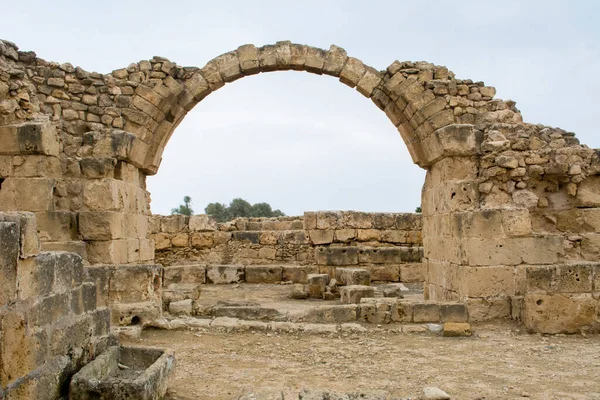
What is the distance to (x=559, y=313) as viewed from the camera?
6203 millimetres

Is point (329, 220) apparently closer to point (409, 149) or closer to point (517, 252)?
point (409, 149)

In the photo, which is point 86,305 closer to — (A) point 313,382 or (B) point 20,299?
(B) point 20,299

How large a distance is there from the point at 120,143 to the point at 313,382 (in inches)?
178

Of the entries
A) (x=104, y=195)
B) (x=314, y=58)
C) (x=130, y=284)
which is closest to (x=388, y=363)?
(x=130, y=284)

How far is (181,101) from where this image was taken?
807 cm

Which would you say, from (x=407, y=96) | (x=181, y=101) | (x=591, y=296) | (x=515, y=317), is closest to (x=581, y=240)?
(x=591, y=296)

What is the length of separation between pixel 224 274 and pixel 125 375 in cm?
842

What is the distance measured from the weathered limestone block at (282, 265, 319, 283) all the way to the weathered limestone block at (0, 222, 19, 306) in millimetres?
9495

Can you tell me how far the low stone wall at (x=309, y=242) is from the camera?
11938 mm

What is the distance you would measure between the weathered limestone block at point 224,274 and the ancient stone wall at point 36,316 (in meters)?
8.54

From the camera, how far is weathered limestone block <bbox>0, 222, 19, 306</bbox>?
111 inches

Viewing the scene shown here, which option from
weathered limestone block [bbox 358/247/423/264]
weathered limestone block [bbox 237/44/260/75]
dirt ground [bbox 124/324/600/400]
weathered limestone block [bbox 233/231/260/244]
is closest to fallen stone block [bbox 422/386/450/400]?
dirt ground [bbox 124/324/600/400]

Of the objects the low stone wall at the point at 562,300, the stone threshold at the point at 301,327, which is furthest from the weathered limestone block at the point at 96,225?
the low stone wall at the point at 562,300

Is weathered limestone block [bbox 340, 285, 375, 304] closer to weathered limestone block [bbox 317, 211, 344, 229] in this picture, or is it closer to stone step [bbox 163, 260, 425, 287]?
stone step [bbox 163, 260, 425, 287]
